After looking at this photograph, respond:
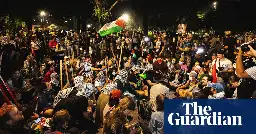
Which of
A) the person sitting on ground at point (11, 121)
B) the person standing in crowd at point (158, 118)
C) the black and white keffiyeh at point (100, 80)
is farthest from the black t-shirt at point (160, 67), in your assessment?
the person sitting on ground at point (11, 121)

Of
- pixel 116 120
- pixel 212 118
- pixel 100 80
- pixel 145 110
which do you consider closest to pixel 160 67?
pixel 100 80

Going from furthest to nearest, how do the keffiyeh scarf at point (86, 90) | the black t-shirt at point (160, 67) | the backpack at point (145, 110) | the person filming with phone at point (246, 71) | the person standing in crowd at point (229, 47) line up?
the person standing in crowd at point (229, 47), the black t-shirt at point (160, 67), the keffiyeh scarf at point (86, 90), the backpack at point (145, 110), the person filming with phone at point (246, 71)

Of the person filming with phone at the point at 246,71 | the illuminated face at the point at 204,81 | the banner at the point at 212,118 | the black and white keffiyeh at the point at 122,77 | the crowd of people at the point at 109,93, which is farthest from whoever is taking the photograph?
the black and white keffiyeh at the point at 122,77

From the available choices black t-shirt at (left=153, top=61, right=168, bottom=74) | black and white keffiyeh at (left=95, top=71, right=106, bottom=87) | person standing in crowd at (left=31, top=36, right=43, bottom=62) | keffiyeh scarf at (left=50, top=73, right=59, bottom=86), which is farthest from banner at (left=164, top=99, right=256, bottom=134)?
person standing in crowd at (left=31, top=36, right=43, bottom=62)

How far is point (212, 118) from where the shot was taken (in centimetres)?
519

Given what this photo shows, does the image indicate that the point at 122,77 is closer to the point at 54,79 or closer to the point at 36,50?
the point at 54,79

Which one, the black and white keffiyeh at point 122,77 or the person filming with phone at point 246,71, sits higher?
the person filming with phone at point 246,71

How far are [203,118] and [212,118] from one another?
0.12m

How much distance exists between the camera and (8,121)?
19.9 feet

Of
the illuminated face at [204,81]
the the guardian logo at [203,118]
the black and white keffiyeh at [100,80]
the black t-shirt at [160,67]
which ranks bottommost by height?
the black and white keffiyeh at [100,80]

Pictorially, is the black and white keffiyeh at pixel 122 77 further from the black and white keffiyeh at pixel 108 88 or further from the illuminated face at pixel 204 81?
the illuminated face at pixel 204 81

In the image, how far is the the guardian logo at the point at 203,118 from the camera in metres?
5.16

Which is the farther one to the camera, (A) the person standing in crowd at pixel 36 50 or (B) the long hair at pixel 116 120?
(A) the person standing in crowd at pixel 36 50

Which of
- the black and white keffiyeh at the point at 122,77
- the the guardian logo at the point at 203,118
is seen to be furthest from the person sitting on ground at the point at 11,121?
the black and white keffiyeh at the point at 122,77
